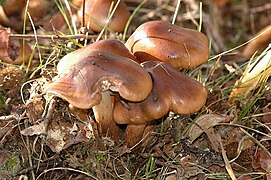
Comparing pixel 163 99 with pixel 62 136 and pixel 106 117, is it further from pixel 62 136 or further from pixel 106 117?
pixel 62 136

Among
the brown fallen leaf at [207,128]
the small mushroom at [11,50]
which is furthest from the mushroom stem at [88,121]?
the small mushroom at [11,50]

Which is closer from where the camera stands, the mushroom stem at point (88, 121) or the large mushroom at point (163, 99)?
the large mushroom at point (163, 99)

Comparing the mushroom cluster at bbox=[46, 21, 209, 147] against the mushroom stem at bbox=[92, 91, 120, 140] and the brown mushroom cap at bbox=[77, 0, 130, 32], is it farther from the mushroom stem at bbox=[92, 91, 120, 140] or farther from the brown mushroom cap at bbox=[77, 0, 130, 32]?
the brown mushroom cap at bbox=[77, 0, 130, 32]

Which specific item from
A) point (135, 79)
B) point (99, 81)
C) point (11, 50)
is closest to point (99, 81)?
point (99, 81)

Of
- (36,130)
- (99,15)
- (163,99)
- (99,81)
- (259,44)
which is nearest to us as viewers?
(99,81)

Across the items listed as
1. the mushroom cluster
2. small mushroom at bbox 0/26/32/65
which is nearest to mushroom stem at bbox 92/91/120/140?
the mushroom cluster

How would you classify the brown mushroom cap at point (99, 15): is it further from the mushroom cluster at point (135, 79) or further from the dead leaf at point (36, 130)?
the dead leaf at point (36, 130)

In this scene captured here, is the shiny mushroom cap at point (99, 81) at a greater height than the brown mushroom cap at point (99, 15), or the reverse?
the shiny mushroom cap at point (99, 81)

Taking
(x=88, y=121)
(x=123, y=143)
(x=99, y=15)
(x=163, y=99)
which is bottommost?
(x=123, y=143)
